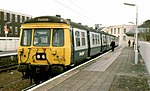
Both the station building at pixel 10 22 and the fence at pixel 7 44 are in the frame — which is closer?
the fence at pixel 7 44

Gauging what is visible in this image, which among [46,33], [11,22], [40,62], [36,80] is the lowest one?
[36,80]

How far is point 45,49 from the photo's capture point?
13.2 m

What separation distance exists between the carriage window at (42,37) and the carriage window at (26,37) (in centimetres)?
32

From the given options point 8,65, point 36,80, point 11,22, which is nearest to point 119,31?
point 11,22

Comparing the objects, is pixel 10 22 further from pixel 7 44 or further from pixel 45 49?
pixel 45 49

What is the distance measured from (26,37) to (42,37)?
81cm

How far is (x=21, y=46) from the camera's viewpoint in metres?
13.7

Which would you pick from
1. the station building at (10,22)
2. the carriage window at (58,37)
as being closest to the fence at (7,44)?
the station building at (10,22)

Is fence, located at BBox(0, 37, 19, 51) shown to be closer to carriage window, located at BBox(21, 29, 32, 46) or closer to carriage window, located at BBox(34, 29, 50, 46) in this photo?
carriage window, located at BBox(21, 29, 32, 46)

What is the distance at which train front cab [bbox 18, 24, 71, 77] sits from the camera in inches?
518

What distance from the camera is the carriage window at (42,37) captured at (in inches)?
530

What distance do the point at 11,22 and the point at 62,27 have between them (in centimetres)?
5704

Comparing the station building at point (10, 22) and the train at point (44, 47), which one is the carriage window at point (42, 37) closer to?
the train at point (44, 47)

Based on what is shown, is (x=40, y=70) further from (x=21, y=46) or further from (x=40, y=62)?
(x=21, y=46)
